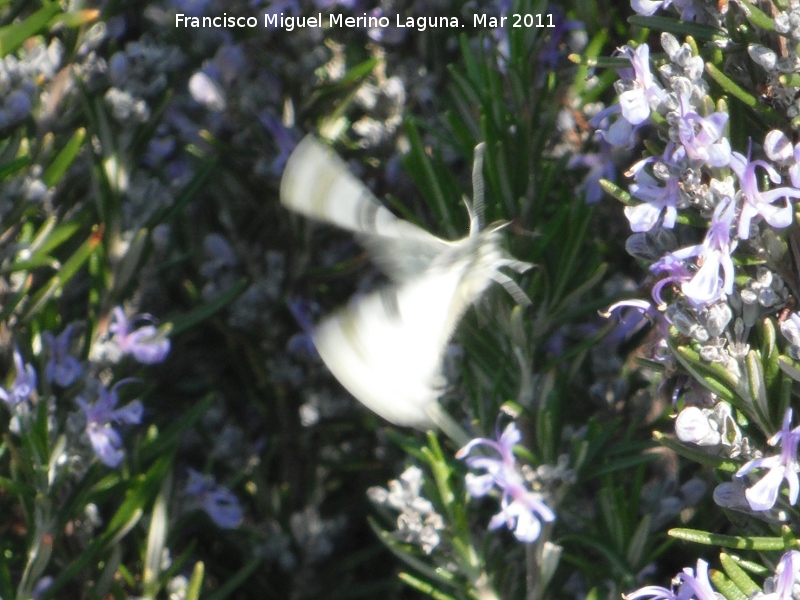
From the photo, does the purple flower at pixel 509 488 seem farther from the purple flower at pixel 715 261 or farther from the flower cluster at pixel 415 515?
the purple flower at pixel 715 261


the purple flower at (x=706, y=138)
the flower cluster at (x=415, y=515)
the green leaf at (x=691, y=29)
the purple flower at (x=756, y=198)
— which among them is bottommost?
the flower cluster at (x=415, y=515)

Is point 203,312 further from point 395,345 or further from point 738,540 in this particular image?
point 738,540

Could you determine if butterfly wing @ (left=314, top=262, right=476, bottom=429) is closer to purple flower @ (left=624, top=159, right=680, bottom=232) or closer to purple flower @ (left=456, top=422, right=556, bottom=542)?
purple flower @ (left=456, top=422, right=556, bottom=542)

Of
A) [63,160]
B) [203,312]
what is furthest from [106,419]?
[63,160]

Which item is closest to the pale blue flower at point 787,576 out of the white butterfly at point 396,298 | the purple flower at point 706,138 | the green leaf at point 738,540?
the green leaf at point 738,540

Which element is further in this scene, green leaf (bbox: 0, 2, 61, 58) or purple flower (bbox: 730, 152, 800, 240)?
green leaf (bbox: 0, 2, 61, 58)

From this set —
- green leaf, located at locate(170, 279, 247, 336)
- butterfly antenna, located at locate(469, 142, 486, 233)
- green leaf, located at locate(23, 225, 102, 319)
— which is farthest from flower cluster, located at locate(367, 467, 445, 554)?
green leaf, located at locate(23, 225, 102, 319)
